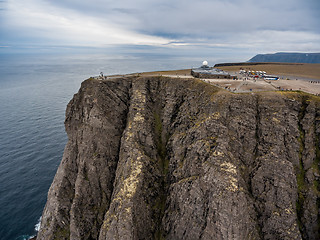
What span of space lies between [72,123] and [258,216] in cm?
6072

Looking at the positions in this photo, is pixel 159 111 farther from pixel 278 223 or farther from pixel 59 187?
pixel 278 223

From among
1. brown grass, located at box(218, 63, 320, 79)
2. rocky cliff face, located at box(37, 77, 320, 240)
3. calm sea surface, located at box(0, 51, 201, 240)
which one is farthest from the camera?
brown grass, located at box(218, 63, 320, 79)

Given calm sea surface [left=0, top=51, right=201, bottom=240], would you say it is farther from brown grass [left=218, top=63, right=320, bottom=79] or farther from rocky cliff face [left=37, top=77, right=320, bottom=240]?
brown grass [left=218, top=63, right=320, bottom=79]

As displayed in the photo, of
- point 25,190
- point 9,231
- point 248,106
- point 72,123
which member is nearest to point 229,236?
point 248,106

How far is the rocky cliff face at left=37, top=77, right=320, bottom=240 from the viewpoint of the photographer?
4022 cm

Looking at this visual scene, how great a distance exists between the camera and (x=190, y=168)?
47.1 meters

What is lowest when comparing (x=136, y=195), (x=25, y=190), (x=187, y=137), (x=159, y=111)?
(x=25, y=190)

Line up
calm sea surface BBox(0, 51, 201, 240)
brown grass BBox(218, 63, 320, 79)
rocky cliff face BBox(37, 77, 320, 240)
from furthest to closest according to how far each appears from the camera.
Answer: brown grass BBox(218, 63, 320, 79) < calm sea surface BBox(0, 51, 201, 240) < rocky cliff face BBox(37, 77, 320, 240)

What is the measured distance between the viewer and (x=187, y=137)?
52.5 metres

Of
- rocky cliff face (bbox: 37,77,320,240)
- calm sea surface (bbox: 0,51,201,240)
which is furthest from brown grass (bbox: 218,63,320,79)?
calm sea surface (bbox: 0,51,201,240)

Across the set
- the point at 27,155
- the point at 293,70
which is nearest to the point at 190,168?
the point at 27,155

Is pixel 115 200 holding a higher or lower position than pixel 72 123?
lower

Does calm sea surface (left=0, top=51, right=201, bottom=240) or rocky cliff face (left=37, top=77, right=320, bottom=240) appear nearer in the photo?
rocky cliff face (left=37, top=77, right=320, bottom=240)

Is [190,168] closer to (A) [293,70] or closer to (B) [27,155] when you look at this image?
(B) [27,155]
